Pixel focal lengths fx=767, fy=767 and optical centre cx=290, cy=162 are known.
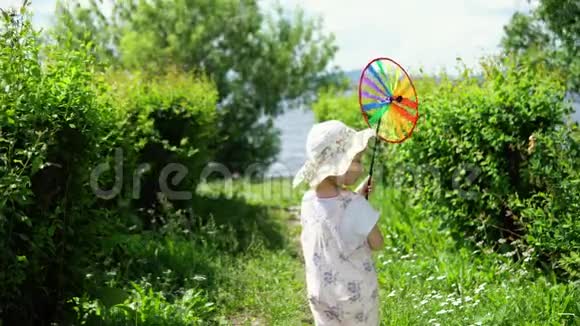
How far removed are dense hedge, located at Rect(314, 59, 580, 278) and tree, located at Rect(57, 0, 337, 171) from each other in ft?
29.8

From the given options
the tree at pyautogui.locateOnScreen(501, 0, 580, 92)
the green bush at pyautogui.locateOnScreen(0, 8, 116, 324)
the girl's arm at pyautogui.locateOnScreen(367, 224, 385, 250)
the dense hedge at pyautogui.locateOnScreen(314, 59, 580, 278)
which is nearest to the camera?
the girl's arm at pyautogui.locateOnScreen(367, 224, 385, 250)

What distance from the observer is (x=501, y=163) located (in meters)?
6.02

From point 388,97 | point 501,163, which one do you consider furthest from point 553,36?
point 388,97

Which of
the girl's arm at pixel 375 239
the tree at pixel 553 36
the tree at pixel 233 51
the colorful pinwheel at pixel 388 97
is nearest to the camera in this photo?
the girl's arm at pixel 375 239

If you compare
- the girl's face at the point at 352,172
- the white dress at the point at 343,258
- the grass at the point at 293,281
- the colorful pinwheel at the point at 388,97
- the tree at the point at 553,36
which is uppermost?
the tree at the point at 553,36

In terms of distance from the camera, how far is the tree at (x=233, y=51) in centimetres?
1600

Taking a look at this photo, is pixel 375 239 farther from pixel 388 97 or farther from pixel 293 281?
pixel 293 281

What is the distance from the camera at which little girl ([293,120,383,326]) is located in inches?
140

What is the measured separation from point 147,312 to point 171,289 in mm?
732

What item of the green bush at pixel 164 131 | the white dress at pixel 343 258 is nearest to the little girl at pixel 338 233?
the white dress at pixel 343 258

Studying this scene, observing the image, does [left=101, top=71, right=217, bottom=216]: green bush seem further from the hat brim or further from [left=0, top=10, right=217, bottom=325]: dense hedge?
the hat brim

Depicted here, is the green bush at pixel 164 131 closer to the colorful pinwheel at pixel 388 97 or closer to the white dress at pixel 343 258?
the colorful pinwheel at pixel 388 97

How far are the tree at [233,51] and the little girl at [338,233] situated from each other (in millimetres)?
11709

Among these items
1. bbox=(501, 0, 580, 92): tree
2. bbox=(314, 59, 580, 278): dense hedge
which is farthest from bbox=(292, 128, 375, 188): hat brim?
bbox=(501, 0, 580, 92): tree
